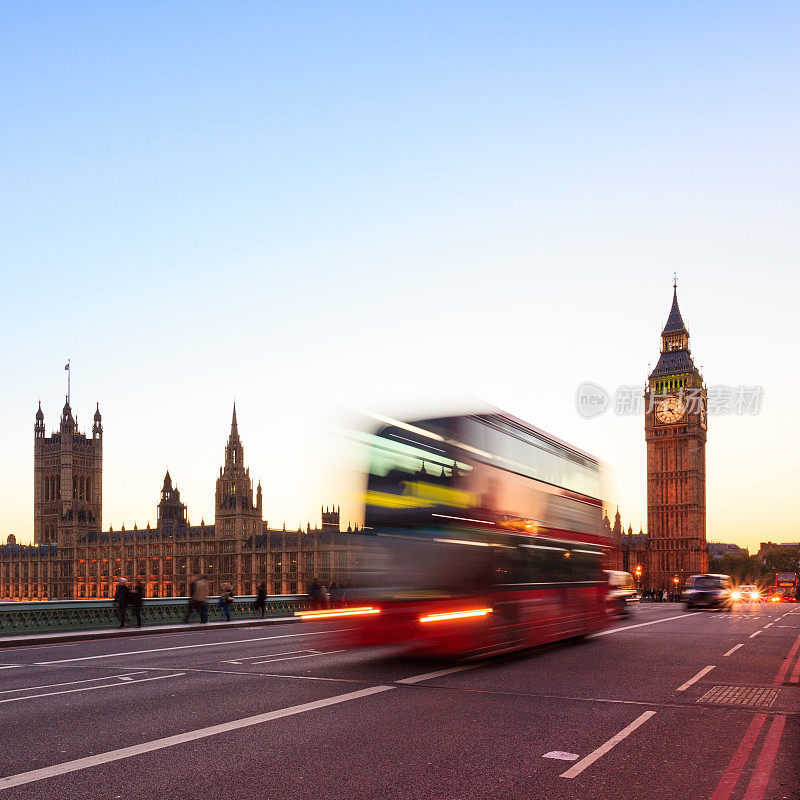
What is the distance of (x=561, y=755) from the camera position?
809 centimetres

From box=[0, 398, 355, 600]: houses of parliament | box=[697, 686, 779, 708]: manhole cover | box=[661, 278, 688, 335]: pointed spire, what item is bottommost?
box=[0, 398, 355, 600]: houses of parliament

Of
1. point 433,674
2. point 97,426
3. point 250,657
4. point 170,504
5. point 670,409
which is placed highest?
point 670,409

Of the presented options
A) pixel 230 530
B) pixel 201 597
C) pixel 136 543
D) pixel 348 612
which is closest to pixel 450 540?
pixel 348 612

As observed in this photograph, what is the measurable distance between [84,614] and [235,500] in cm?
10031

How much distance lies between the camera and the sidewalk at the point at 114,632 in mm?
22191

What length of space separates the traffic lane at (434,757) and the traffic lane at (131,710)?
79cm

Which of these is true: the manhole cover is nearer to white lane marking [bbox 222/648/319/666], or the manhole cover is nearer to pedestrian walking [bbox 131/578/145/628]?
white lane marking [bbox 222/648/319/666]

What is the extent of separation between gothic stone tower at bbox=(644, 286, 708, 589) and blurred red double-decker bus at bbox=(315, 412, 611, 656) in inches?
4857

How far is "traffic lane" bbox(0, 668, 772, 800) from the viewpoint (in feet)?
22.8

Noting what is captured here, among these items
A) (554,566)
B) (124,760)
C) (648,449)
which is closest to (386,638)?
(554,566)

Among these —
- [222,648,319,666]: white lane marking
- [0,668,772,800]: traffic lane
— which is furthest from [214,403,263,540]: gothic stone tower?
[0,668,772,800]: traffic lane

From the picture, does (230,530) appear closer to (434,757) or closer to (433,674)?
(433,674)

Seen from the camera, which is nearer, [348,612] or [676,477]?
[348,612]

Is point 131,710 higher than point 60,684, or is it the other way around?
point 131,710
